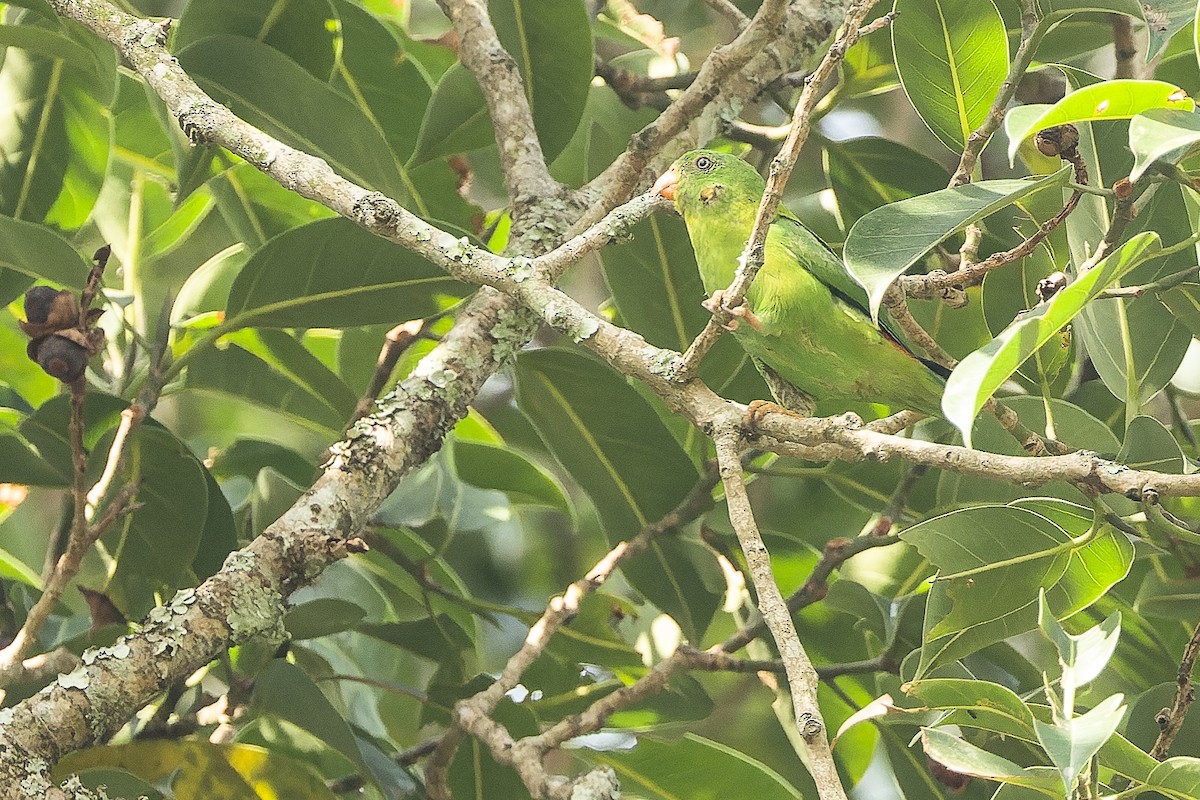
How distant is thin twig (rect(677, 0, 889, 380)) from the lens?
3.42 feet

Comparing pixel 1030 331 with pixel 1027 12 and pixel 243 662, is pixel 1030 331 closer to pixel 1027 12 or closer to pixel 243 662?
pixel 1027 12

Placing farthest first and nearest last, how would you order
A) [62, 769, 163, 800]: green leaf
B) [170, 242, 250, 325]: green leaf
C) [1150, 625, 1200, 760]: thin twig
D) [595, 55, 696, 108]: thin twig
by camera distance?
1. [170, 242, 250, 325]: green leaf
2. [595, 55, 696, 108]: thin twig
3. [62, 769, 163, 800]: green leaf
4. [1150, 625, 1200, 760]: thin twig

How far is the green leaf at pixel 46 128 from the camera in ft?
6.07

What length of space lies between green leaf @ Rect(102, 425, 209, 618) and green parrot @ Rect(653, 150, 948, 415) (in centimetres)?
85

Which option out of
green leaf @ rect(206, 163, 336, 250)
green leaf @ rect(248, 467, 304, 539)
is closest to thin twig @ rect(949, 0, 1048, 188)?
green leaf @ rect(248, 467, 304, 539)

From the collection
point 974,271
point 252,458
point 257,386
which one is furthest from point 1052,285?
point 252,458

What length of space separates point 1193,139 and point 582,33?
1.24 m

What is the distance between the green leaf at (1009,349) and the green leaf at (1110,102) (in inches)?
4.5

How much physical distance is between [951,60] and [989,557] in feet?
2.27

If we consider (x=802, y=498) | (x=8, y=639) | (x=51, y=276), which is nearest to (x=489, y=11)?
(x=51, y=276)

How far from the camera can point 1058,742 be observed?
0.88 metres

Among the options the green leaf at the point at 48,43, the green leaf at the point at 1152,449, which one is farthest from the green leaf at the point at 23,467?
the green leaf at the point at 1152,449

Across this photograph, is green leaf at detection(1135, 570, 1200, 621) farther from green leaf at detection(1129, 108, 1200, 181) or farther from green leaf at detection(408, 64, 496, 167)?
green leaf at detection(408, 64, 496, 167)

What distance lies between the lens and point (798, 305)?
5.76ft
